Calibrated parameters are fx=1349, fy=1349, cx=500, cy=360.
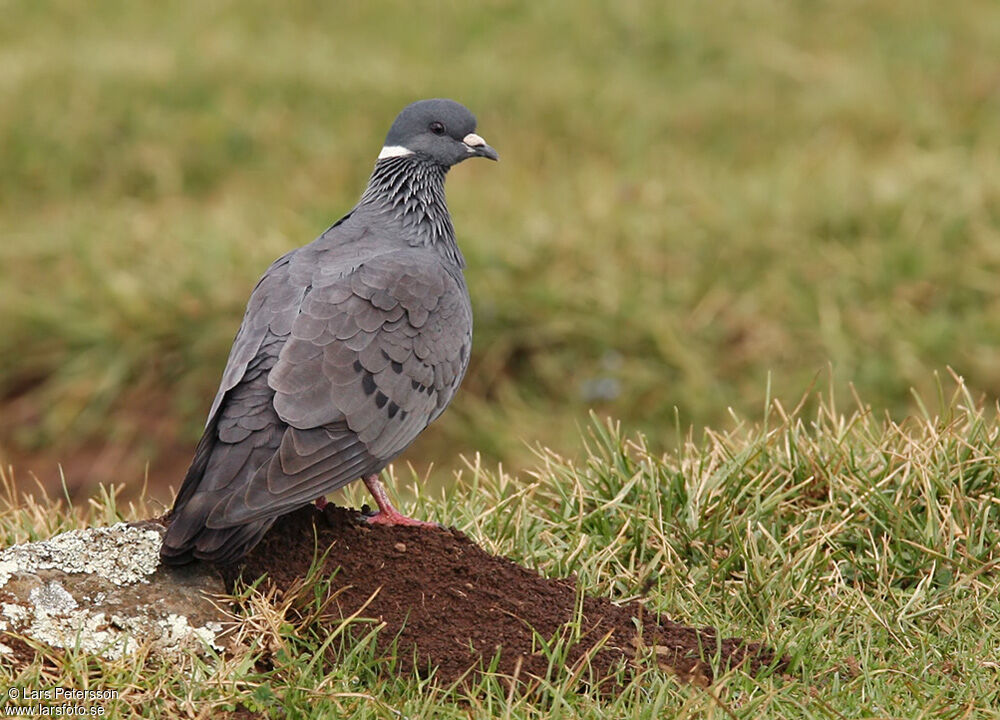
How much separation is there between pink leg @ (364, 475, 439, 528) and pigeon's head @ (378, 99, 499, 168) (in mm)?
1318

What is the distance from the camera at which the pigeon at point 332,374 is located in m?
3.47

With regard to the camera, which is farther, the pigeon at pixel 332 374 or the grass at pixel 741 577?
the pigeon at pixel 332 374

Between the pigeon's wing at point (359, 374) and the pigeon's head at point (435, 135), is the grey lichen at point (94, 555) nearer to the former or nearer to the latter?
the pigeon's wing at point (359, 374)

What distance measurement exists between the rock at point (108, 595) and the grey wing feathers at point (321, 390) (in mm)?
130

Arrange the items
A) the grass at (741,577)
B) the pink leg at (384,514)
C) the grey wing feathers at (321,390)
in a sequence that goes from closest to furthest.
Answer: the grass at (741,577) → the grey wing feathers at (321,390) → the pink leg at (384,514)

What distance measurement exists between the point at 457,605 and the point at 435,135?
188 centimetres

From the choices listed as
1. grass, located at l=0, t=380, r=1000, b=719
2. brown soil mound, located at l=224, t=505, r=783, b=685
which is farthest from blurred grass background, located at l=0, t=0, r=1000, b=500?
brown soil mound, located at l=224, t=505, r=783, b=685

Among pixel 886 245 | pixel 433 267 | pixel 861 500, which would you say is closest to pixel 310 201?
pixel 886 245

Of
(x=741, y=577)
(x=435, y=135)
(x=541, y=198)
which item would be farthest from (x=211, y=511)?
(x=541, y=198)

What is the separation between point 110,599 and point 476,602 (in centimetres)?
95

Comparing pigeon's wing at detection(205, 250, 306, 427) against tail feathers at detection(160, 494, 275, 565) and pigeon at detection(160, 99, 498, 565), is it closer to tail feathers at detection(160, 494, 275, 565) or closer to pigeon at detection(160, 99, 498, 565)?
pigeon at detection(160, 99, 498, 565)

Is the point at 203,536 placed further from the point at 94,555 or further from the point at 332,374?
the point at 332,374

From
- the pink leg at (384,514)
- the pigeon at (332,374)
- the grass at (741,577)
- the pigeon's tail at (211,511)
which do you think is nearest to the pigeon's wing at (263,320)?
the pigeon at (332,374)

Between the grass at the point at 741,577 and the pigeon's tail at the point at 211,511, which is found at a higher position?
the pigeon's tail at the point at 211,511
